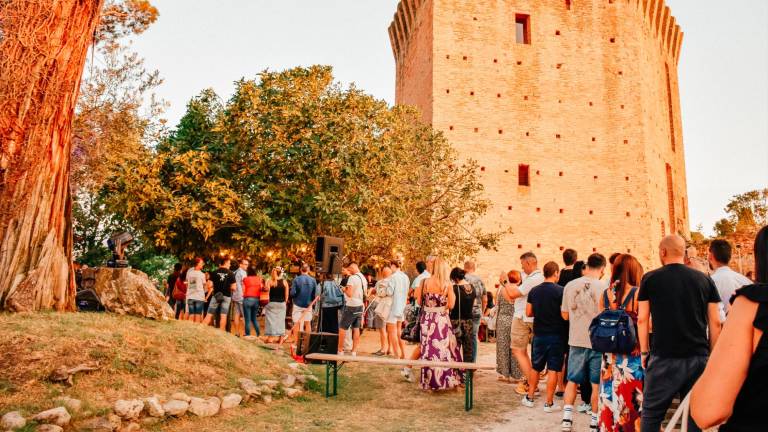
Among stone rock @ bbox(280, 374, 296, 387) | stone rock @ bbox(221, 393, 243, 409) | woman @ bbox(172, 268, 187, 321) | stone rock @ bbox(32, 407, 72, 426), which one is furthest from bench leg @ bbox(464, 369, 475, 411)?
woman @ bbox(172, 268, 187, 321)

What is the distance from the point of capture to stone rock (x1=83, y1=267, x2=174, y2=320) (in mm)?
7230

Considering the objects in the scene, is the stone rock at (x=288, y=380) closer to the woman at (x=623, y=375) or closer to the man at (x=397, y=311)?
the man at (x=397, y=311)

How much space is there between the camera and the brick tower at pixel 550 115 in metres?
20.5

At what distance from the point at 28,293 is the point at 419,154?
42.8ft

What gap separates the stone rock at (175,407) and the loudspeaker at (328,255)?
3.65 meters

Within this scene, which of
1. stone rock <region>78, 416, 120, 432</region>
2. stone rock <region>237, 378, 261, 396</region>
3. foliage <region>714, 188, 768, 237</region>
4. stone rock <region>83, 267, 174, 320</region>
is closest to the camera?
stone rock <region>78, 416, 120, 432</region>

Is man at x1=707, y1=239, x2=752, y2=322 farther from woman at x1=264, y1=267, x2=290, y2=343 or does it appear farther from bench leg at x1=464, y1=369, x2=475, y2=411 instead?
woman at x1=264, y1=267, x2=290, y2=343

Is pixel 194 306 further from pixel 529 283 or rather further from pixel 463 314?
pixel 529 283

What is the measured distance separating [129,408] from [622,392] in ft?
14.6

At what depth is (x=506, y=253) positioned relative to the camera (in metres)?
19.9

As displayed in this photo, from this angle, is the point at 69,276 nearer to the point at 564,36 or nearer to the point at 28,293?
the point at 28,293

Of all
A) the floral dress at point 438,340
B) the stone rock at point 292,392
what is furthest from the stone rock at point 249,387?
the floral dress at point 438,340

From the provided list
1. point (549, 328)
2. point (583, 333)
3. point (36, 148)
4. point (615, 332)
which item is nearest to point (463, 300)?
point (549, 328)

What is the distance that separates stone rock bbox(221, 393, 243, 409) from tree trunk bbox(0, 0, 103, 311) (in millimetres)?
2856
